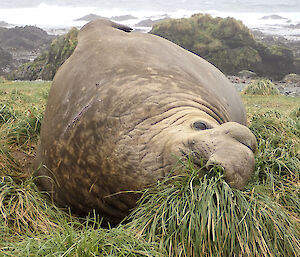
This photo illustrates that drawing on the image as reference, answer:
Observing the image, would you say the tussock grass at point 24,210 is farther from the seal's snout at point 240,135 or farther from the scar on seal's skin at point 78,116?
the seal's snout at point 240,135

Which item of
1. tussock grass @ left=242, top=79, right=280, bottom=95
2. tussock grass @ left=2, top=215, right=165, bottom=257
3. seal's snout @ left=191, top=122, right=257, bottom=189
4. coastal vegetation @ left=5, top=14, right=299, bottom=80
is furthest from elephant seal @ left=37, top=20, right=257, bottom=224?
coastal vegetation @ left=5, top=14, right=299, bottom=80

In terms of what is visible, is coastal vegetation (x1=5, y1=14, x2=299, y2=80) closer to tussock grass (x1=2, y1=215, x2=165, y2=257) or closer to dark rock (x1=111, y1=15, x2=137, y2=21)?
tussock grass (x1=2, y1=215, x2=165, y2=257)

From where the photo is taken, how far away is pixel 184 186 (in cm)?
271

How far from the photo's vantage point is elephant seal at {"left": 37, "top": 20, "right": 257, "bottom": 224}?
2.77 metres

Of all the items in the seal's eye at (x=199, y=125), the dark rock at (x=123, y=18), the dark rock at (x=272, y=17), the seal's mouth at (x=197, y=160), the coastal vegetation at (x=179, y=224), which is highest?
the seal's eye at (x=199, y=125)

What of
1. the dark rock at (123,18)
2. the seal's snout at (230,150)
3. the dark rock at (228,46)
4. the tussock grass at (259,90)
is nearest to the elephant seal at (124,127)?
the seal's snout at (230,150)

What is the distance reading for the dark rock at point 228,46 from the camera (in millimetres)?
19953

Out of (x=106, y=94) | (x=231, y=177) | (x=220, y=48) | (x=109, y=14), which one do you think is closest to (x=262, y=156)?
(x=231, y=177)

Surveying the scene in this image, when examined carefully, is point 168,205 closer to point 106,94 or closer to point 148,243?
point 148,243

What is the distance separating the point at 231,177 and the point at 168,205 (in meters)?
0.44

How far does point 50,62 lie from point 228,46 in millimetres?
8347

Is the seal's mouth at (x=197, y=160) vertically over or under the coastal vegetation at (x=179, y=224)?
over

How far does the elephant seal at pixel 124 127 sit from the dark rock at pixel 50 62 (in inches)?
494

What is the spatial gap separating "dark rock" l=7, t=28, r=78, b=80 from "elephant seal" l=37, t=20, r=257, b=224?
494 inches
